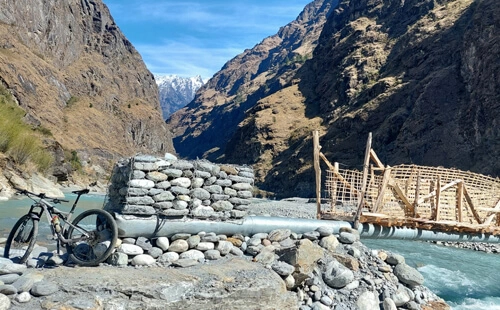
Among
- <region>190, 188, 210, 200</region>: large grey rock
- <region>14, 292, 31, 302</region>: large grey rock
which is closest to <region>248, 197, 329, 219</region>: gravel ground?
<region>190, 188, 210, 200</region>: large grey rock

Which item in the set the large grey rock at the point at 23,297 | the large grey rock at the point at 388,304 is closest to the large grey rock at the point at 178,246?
the large grey rock at the point at 23,297

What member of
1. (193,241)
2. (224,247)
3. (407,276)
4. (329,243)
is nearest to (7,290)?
(193,241)

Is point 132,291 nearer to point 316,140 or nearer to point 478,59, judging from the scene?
point 316,140

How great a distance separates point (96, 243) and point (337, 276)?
166 inches

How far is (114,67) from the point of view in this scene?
142625 millimetres

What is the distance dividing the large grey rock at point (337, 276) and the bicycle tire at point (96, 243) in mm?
3797

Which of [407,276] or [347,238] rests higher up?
[347,238]

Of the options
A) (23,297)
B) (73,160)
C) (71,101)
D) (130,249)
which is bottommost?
(23,297)

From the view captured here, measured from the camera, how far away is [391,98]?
78.1 metres

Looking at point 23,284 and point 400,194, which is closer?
point 23,284

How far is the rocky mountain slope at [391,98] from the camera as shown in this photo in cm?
5562

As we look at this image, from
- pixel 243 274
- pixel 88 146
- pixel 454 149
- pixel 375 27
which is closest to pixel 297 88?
pixel 375 27

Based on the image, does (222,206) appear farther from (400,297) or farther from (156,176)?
(400,297)

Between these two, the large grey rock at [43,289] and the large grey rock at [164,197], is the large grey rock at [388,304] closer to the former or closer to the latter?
the large grey rock at [164,197]
